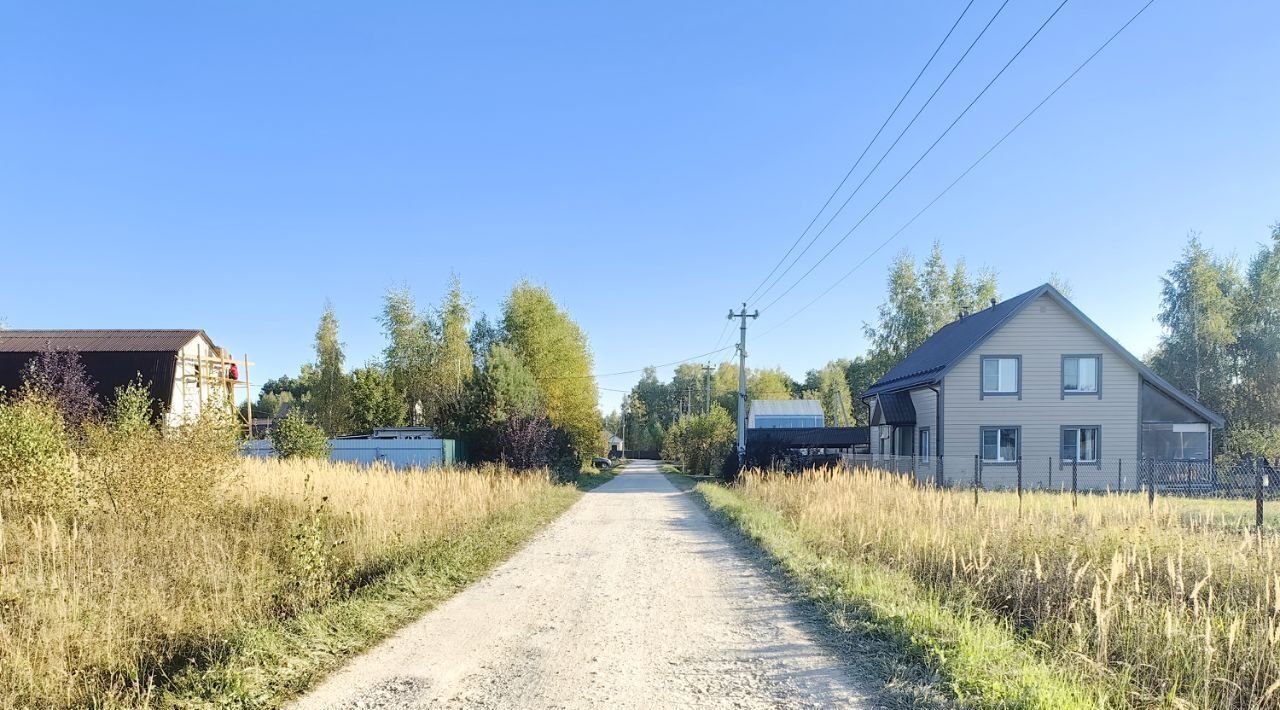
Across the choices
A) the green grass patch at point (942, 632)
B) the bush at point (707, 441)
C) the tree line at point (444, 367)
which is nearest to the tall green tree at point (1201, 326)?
the bush at point (707, 441)

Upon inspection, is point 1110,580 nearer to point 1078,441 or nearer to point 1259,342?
point 1078,441

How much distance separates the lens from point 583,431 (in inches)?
1542

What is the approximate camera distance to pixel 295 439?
71.9ft

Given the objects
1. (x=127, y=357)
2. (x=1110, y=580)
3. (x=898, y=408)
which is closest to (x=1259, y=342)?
(x=898, y=408)

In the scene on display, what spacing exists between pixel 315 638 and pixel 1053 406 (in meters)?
27.6

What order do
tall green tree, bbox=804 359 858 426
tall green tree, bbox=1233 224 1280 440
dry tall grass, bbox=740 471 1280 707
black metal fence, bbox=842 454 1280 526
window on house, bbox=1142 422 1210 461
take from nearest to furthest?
dry tall grass, bbox=740 471 1280 707, black metal fence, bbox=842 454 1280 526, window on house, bbox=1142 422 1210 461, tall green tree, bbox=1233 224 1280 440, tall green tree, bbox=804 359 858 426

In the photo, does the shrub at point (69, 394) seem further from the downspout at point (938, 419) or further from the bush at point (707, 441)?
the bush at point (707, 441)

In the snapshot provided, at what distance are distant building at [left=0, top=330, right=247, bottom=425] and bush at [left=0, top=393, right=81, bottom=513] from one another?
69.7 ft

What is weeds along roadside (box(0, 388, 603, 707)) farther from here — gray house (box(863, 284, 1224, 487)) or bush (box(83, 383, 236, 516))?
gray house (box(863, 284, 1224, 487))

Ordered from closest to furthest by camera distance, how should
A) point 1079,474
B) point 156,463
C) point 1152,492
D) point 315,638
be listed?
point 315,638 → point 156,463 → point 1152,492 → point 1079,474

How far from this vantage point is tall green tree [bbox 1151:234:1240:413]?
38531mm

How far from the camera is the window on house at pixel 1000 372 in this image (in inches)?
1048

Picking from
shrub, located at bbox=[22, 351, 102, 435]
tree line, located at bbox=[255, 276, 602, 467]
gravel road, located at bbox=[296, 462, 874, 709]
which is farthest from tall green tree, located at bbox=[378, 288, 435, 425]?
gravel road, located at bbox=[296, 462, 874, 709]

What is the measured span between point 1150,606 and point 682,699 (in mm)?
4214
